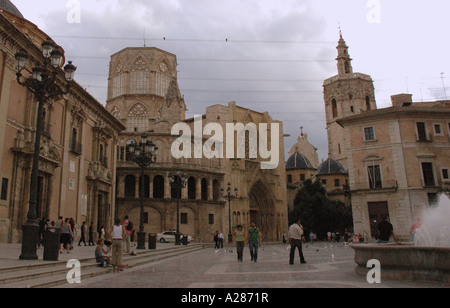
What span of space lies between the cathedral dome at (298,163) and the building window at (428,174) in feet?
108

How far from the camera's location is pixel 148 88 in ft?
Answer: 169

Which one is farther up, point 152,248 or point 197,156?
point 197,156

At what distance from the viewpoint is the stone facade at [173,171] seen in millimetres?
37438

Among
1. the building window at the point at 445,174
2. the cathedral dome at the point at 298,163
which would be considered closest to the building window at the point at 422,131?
the building window at the point at 445,174

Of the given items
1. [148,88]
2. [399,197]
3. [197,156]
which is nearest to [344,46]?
[148,88]

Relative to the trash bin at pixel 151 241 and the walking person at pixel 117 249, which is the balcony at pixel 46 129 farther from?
the walking person at pixel 117 249

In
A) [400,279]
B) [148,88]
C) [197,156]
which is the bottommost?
[400,279]

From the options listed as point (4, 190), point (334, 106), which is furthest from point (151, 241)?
point (334, 106)

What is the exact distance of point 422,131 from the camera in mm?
29094

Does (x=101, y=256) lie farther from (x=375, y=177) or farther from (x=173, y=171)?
(x=173, y=171)

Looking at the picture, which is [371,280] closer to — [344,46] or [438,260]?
[438,260]

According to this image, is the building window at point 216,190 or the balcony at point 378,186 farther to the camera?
the building window at point 216,190
